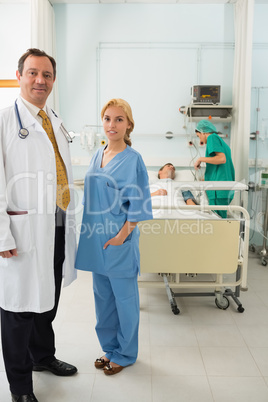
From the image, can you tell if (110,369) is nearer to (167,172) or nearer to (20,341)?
(20,341)

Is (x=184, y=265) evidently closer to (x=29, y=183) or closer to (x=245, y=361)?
(x=245, y=361)

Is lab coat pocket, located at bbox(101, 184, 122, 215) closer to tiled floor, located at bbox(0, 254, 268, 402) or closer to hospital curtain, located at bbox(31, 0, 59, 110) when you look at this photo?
tiled floor, located at bbox(0, 254, 268, 402)

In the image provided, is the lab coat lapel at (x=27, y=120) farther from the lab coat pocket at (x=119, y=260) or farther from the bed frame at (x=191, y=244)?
the bed frame at (x=191, y=244)

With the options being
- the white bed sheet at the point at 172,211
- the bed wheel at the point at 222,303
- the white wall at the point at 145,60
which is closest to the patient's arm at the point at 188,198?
the white bed sheet at the point at 172,211

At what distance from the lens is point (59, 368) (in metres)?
1.93

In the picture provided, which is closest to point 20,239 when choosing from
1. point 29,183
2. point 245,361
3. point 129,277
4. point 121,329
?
point 29,183

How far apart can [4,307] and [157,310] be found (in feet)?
4.48

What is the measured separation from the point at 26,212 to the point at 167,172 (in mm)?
2509

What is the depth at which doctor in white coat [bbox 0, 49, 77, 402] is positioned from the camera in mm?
1525

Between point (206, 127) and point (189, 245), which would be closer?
point (189, 245)

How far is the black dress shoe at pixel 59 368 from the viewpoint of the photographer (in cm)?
192

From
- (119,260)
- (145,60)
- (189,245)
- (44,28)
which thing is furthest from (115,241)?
(145,60)

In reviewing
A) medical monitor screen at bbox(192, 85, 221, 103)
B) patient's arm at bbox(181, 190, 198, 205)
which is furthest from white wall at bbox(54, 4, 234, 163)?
patient's arm at bbox(181, 190, 198, 205)

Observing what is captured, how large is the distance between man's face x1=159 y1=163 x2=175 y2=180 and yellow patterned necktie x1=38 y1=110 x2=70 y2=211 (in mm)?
2230
